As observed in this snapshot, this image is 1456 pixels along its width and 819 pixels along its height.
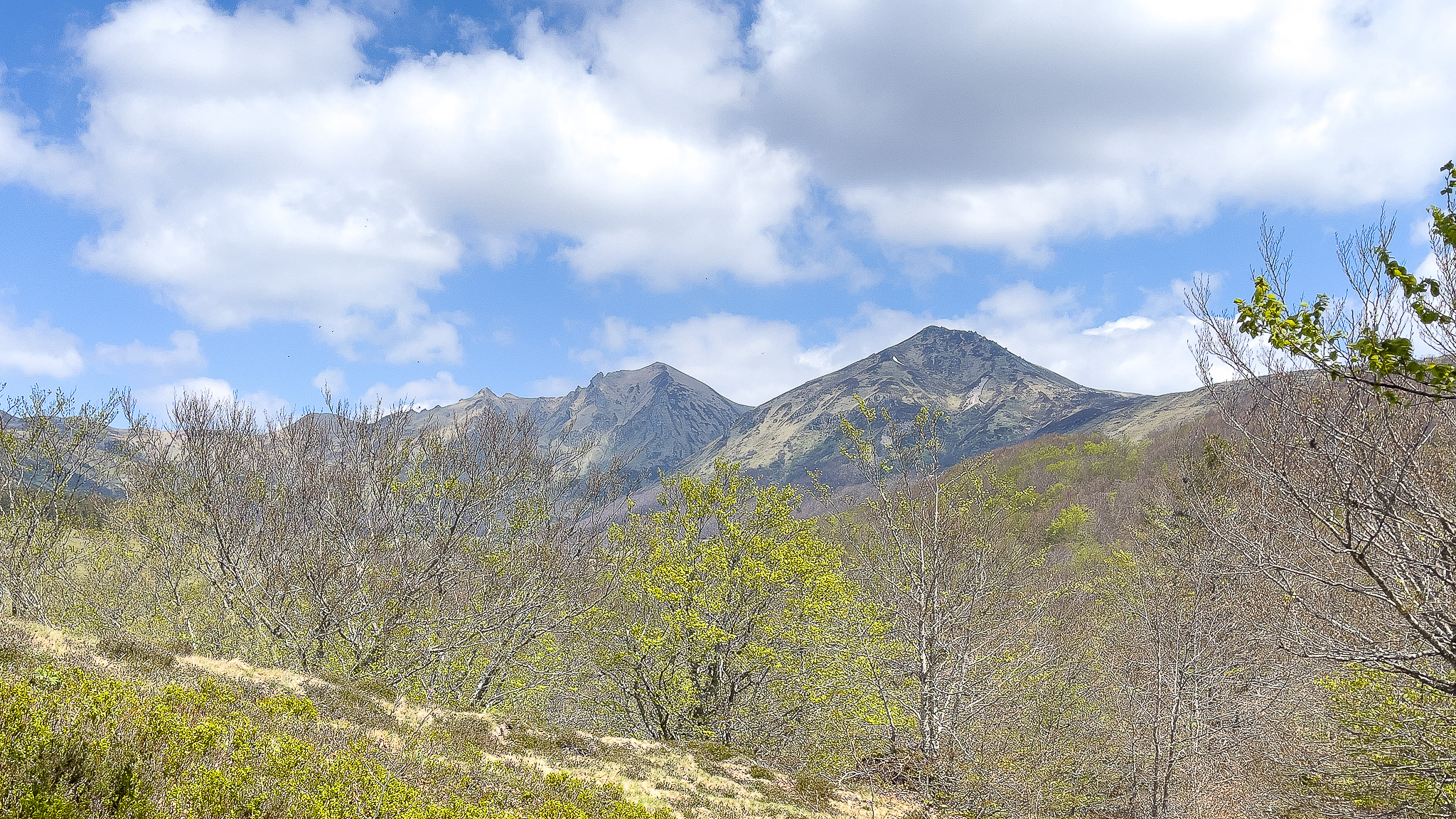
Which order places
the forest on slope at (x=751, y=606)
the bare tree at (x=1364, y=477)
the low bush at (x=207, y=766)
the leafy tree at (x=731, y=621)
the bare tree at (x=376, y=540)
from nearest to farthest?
the low bush at (x=207, y=766) → the bare tree at (x=1364, y=477) → the forest on slope at (x=751, y=606) → the bare tree at (x=376, y=540) → the leafy tree at (x=731, y=621)

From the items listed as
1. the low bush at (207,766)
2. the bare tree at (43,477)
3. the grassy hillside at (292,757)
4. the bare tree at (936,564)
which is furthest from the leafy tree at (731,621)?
the bare tree at (43,477)

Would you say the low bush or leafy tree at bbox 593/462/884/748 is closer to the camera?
the low bush

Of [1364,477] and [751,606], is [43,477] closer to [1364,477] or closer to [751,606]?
[751,606]

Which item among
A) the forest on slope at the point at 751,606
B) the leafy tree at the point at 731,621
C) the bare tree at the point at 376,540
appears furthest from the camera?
the leafy tree at the point at 731,621

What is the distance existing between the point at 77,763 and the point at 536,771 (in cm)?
694

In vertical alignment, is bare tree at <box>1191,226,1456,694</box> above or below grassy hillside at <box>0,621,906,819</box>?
above

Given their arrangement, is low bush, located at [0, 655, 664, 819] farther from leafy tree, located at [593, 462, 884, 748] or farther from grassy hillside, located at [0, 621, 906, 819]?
leafy tree, located at [593, 462, 884, 748]

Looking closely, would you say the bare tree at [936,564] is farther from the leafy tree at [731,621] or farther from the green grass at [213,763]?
the green grass at [213,763]

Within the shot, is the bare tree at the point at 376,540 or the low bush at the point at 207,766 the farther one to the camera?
the bare tree at the point at 376,540

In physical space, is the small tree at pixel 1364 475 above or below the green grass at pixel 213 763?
above

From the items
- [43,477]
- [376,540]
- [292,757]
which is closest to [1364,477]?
[292,757]

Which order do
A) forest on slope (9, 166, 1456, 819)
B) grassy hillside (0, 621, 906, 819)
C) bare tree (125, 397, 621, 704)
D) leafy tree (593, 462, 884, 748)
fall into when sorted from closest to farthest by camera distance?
1. grassy hillside (0, 621, 906, 819)
2. forest on slope (9, 166, 1456, 819)
3. bare tree (125, 397, 621, 704)
4. leafy tree (593, 462, 884, 748)

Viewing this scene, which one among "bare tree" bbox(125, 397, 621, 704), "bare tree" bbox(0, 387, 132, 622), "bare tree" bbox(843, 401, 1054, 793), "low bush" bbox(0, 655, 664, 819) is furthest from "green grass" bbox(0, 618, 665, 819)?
"bare tree" bbox(0, 387, 132, 622)

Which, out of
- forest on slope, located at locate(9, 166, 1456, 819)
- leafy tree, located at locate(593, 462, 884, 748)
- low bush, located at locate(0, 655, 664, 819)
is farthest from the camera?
leafy tree, located at locate(593, 462, 884, 748)
